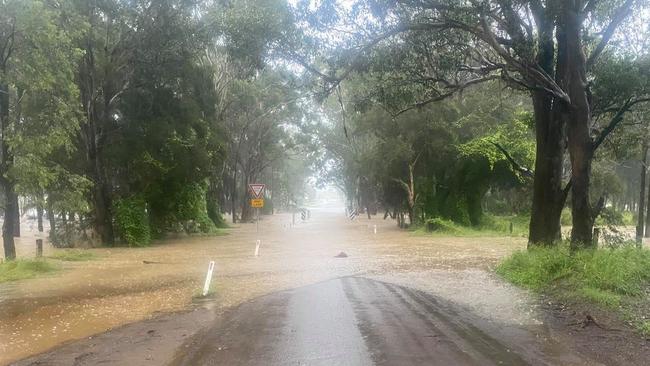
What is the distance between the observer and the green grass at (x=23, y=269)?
52.0ft

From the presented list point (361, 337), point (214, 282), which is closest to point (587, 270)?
point (361, 337)

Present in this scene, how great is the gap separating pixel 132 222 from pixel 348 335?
2085cm

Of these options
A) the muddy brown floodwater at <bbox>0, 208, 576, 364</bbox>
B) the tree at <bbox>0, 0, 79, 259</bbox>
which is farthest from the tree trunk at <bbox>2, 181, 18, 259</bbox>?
the muddy brown floodwater at <bbox>0, 208, 576, 364</bbox>

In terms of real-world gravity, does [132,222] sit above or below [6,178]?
below

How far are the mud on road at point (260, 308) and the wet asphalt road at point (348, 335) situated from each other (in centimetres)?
3

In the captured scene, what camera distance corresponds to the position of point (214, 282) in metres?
14.9

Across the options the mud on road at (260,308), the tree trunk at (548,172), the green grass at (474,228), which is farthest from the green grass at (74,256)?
the green grass at (474,228)

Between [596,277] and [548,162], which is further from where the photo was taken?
[548,162]

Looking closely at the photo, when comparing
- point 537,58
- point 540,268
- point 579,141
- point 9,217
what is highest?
point 537,58

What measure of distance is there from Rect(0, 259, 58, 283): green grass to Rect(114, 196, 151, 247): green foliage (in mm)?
8593

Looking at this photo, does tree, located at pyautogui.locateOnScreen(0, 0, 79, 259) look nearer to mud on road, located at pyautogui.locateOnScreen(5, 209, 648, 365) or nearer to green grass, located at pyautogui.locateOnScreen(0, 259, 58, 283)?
green grass, located at pyautogui.locateOnScreen(0, 259, 58, 283)

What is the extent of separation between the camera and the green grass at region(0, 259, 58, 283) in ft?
52.0

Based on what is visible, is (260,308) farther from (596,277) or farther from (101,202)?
(101,202)

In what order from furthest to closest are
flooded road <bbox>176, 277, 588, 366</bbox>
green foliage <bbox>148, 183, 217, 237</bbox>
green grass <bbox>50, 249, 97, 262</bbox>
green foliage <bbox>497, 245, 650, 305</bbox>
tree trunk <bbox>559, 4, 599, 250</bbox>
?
green foliage <bbox>148, 183, 217, 237</bbox> → green grass <bbox>50, 249, 97, 262</bbox> → tree trunk <bbox>559, 4, 599, 250</bbox> → green foliage <bbox>497, 245, 650, 305</bbox> → flooded road <bbox>176, 277, 588, 366</bbox>
